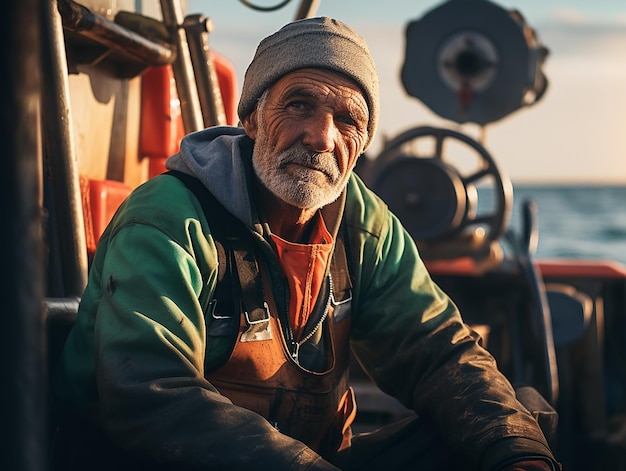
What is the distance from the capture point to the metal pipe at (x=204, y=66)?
2.98 metres

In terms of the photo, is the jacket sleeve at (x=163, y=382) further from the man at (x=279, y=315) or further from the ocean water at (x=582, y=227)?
the ocean water at (x=582, y=227)

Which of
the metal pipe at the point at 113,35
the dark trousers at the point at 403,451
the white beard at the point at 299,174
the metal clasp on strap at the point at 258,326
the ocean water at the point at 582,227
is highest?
the metal pipe at the point at 113,35

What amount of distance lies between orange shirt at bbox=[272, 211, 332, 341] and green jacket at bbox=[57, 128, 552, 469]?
0.05 metres

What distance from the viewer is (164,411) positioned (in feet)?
5.36

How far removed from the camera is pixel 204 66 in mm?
3020

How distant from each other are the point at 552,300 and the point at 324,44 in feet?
9.99

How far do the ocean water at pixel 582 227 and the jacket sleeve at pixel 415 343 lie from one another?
21488 mm

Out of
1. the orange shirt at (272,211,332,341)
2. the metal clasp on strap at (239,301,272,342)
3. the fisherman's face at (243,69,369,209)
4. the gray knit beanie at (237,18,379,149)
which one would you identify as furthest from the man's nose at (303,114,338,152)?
the metal clasp on strap at (239,301,272,342)

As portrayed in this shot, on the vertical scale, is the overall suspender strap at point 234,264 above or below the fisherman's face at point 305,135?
below

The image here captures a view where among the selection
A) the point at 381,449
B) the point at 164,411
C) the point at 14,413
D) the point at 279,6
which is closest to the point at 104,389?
the point at 164,411

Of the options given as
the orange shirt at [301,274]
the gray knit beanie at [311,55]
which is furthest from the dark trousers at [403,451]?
the gray knit beanie at [311,55]

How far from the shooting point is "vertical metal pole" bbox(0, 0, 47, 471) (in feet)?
2.45

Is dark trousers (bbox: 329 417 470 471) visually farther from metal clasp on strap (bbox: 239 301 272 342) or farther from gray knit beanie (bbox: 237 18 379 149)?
gray knit beanie (bbox: 237 18 379 149)

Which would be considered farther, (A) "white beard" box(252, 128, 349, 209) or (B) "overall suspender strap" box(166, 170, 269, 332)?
(A) "white beard" box(252, 128, 349, 209)
